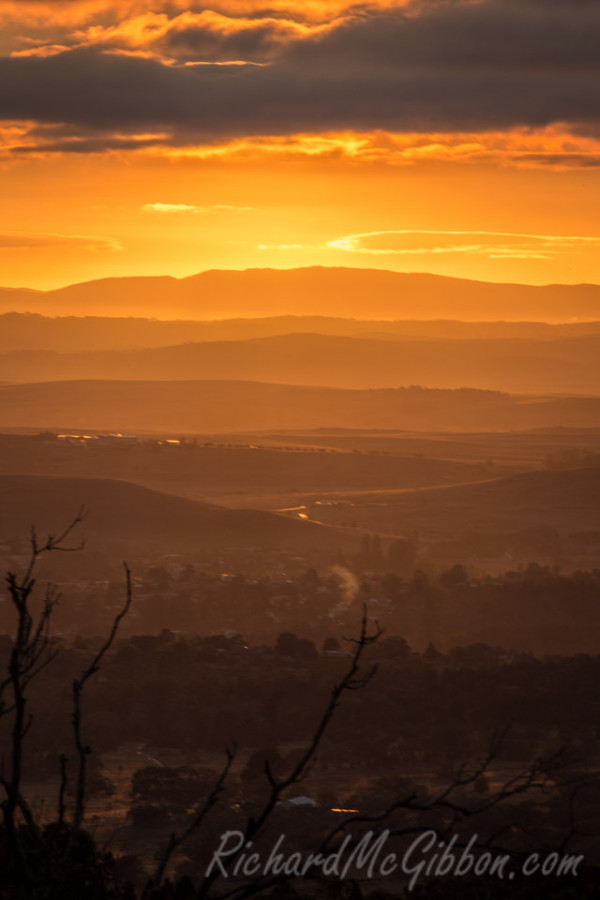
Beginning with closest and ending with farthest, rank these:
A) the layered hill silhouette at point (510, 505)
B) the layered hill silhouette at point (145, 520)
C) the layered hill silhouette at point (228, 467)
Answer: the layered hill silhouette at point (145, 520) < the layered hill silhouette at point (510, 505) < the layered hill silhouette at point (228, 467)

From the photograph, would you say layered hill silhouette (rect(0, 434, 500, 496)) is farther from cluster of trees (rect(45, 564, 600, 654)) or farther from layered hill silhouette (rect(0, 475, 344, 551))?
cluster of trees (rect(45, 564, 600, 654))

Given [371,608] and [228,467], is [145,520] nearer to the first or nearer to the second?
[371,608]

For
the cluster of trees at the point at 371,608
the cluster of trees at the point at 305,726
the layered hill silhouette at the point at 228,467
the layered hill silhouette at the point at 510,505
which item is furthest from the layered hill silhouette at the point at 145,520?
the cluster of trees at the point at 305,726

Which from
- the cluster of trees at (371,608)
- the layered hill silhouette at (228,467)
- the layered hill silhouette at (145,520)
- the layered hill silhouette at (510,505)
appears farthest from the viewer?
the layered hill silhouette at (228,467)

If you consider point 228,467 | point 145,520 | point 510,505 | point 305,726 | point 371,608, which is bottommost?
point 305,726

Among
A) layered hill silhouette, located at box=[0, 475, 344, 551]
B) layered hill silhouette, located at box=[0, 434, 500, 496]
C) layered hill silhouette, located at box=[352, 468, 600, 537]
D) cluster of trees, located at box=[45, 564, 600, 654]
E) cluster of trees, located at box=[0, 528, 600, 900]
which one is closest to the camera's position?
cluster of trees, located at box=[0, 528, 600, 900]

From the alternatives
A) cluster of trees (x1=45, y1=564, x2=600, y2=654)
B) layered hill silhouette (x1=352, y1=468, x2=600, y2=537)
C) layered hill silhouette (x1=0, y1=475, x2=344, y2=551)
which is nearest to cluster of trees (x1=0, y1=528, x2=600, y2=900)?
cluster of trees (x1=45, y1=564, x2=600, y2=654)

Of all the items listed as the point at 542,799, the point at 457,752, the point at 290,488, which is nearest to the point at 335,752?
the point at 457,752

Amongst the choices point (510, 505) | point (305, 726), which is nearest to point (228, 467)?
point (510, 505)

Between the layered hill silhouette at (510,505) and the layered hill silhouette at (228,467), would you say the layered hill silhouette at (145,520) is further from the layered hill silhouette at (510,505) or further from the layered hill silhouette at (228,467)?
the layered hill silhouette at (228,467)
